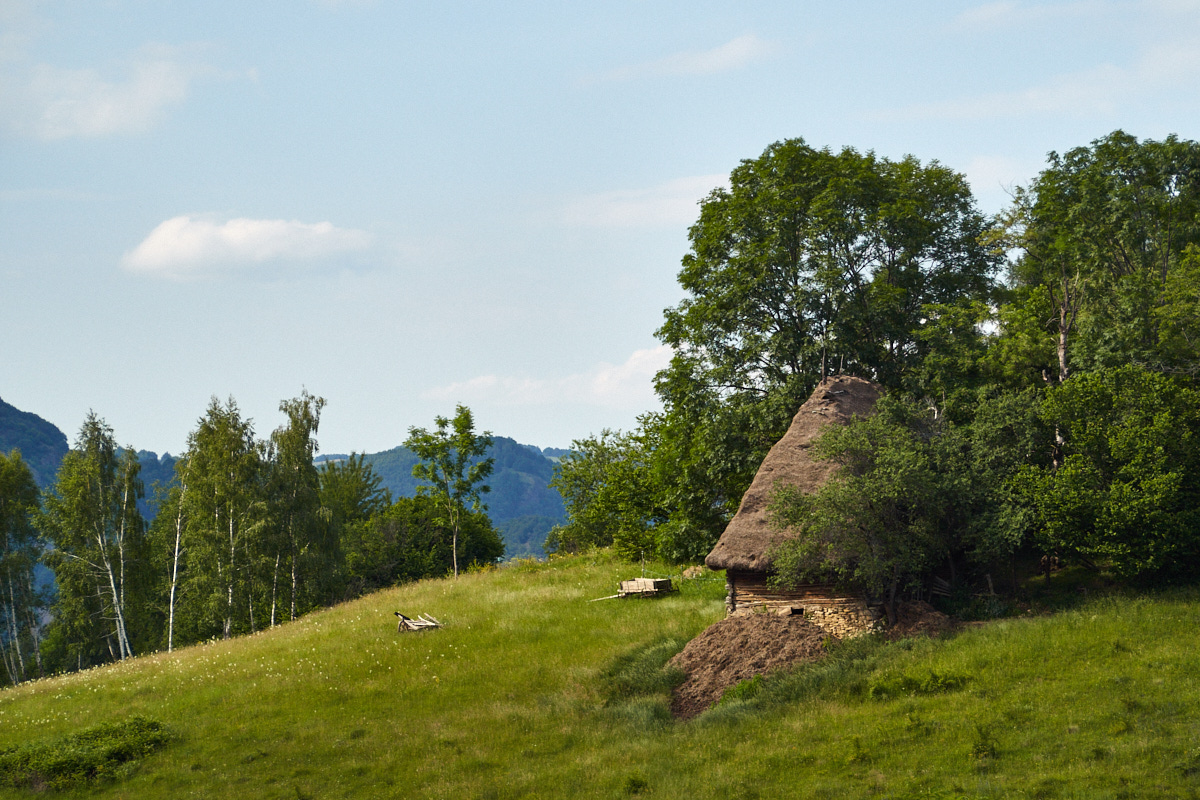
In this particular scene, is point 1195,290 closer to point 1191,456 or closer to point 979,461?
point 1191,456

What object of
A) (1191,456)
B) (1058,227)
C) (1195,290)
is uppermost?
(1058,227)

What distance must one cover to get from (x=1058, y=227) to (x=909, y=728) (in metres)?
28.2

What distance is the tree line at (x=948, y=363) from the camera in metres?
20.7

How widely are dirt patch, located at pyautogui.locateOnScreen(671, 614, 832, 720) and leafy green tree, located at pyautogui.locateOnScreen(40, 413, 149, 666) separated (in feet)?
118

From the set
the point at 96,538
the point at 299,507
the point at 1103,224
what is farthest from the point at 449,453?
the point at 1103,224

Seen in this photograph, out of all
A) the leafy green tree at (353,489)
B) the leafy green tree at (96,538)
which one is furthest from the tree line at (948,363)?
the leafy green tree at (353,489)

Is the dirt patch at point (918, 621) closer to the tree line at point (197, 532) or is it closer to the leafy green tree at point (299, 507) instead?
the tree line at point (197, 532)

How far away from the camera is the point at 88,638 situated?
156 feet

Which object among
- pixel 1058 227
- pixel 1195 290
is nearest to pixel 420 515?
pixel 1058 227

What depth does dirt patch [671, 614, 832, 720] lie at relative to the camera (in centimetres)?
1994

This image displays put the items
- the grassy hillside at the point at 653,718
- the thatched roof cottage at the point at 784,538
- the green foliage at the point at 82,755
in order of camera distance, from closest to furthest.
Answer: the grassy hillside at the point at 653,718 → the green foliage at the point at 82,755 → the thatched roof cottage at the point at 784,538

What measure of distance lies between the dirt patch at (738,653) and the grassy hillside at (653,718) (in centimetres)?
74

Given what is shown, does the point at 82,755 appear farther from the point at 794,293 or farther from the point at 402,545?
the point at 402,545

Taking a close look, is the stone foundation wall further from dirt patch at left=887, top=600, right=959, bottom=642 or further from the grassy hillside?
the grassy hillside
